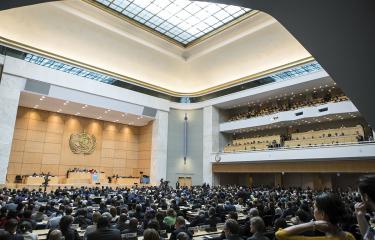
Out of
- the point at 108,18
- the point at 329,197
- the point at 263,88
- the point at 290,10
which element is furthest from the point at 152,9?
the point at 329,197

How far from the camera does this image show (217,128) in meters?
29.3

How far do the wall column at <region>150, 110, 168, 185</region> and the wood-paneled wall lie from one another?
119cm

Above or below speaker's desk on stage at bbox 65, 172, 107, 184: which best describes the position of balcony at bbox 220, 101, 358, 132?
above

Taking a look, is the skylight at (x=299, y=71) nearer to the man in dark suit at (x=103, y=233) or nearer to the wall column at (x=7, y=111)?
the wall column at (x=7, y=111)

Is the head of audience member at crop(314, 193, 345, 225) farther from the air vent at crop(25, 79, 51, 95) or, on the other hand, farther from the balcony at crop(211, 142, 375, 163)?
the air vent at crop(25, 79, 51, 95)

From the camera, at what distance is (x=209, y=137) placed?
2856 centimetres

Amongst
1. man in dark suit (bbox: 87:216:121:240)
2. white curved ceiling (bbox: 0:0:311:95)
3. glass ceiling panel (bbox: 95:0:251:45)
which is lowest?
man in dark suit (bbox: 87:216:121:240)

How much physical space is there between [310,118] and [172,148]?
1370cm

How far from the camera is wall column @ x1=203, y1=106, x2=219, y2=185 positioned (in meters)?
28.0

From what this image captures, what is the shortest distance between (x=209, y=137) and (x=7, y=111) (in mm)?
17564

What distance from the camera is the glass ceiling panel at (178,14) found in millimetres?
21562

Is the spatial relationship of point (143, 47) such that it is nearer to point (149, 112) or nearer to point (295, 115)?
point (149, 112)

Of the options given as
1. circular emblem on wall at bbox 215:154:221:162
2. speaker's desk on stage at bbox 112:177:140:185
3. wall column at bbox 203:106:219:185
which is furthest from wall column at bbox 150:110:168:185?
circular emblem on wall at bbox 215:154:221:162

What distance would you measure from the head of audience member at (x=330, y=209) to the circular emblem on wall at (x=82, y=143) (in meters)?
27.6
